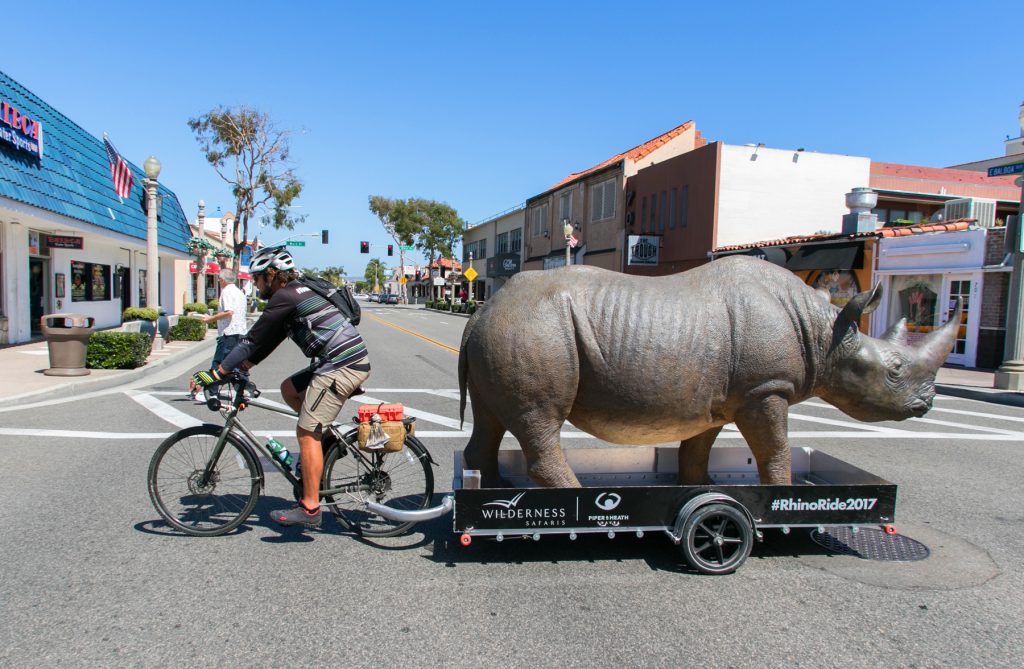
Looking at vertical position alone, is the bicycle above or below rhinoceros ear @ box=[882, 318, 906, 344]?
below

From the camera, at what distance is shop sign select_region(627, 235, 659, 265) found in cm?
2759

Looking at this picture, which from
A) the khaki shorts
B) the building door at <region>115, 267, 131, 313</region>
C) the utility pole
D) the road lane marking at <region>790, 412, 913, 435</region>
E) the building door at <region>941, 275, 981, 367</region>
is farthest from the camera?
the building door at <region>115, 267, 131, 313</region>

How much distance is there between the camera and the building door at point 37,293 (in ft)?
59.7

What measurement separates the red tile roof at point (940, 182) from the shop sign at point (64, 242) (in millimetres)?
28684

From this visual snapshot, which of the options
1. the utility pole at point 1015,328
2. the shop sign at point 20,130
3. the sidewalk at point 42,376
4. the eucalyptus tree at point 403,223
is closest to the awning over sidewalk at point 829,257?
the utility pole at point 1015,328

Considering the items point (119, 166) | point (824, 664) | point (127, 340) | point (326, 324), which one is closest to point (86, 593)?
point (326, 324)

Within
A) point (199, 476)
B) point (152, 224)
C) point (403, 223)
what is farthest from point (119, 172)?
point (403, 223)

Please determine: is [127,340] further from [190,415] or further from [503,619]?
[503,619]

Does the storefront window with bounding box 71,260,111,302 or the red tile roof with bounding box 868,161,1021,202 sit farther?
the red tile roof with bounding box 868,161,1021,202

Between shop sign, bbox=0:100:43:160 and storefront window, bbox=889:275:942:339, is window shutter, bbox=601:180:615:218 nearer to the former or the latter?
storefront window, bbox=889:275:942:339

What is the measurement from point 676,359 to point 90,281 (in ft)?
76.4

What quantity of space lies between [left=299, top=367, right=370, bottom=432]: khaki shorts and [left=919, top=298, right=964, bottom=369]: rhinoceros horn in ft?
12.0

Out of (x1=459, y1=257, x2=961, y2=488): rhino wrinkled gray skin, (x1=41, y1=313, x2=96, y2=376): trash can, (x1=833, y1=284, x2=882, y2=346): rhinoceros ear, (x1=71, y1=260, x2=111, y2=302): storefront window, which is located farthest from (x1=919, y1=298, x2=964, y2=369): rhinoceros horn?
(x1=71, y1=260, x2=111, y2=302): storefront window

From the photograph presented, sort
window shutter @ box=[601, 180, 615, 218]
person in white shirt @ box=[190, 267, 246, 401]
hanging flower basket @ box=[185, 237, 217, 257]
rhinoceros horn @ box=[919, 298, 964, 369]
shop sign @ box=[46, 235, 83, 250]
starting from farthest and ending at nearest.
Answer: window shutter @ box=[601, 180, 615, 218], hanging flower basket @ box=[185, 237, 217, 257], shop sign @ box=[46, 235, 83, 250], person in white shirt @ box=[190, 267, 246, 401], rhinoceros horn @ box=[919, 298, 964, 369]
